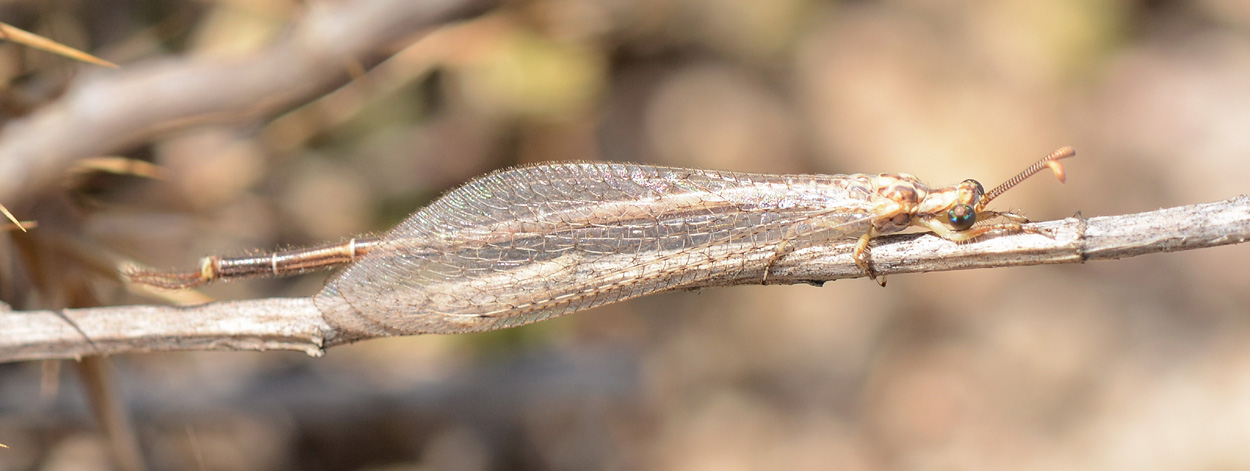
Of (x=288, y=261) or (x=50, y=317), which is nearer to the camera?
(x=50, y=317)

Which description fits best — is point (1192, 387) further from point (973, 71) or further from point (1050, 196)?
point (973, 71)

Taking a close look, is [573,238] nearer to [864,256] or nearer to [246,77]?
[864,256]

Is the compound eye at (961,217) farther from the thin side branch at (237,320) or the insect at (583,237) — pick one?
the thin side branch at (237,320)

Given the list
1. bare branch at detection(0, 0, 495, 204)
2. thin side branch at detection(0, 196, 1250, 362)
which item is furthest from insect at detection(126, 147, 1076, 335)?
bare branch at detection(0, 0, 495, 204)

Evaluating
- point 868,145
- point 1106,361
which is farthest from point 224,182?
point 1106,361

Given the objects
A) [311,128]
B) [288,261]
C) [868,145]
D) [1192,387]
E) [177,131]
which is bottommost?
[288,261]

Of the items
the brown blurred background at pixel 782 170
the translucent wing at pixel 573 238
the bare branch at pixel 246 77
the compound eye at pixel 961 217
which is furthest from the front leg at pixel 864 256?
the brown blurred background at pixel 782 170

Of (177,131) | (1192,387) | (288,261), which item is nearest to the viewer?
(288,261)
